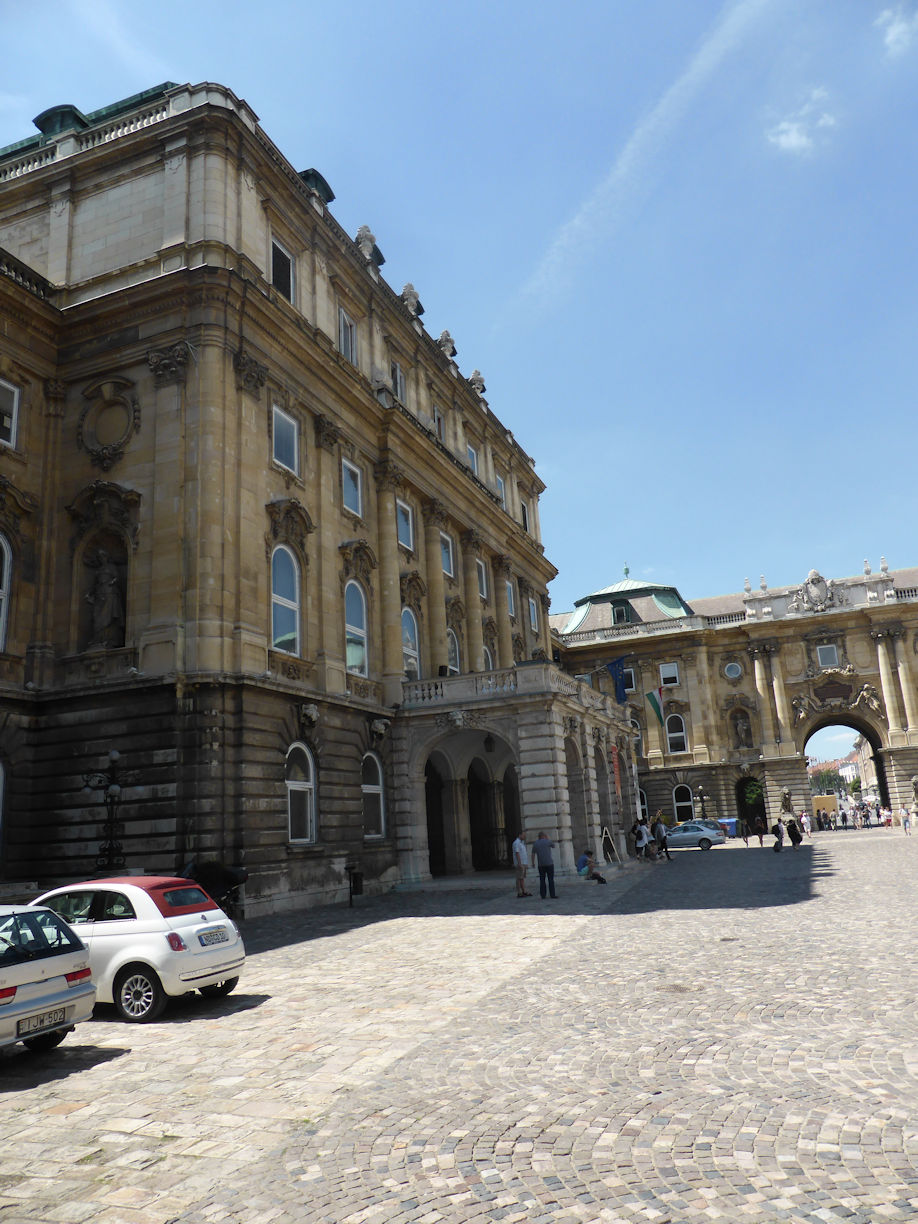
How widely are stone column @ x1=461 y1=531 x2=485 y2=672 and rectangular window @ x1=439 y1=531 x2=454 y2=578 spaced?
1.09 m

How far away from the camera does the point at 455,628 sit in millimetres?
38750

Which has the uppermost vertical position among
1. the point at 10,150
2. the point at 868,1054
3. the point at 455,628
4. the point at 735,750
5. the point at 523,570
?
the point at 10,150

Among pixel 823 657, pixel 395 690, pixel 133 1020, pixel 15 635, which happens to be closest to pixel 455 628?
pixel 395 690

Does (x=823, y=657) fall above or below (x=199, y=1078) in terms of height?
above

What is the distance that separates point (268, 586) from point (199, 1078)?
57.8 ft

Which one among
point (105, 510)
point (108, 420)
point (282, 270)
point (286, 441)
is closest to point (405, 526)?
point (286, 441)

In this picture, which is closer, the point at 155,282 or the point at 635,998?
the point at 635,998

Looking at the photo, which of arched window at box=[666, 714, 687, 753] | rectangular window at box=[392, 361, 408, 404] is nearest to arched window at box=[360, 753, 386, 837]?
rectangular window at box=[392, 361, 408, 404]

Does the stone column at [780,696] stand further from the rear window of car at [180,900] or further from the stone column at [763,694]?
the rear window of car at [180,900]

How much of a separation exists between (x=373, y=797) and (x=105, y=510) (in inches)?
482

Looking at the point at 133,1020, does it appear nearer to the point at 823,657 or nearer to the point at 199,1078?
the point at 199,1078

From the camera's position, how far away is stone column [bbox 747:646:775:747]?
65.1m

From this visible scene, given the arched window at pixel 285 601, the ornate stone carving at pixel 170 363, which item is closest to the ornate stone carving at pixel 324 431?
the arched window at pixel 285 601

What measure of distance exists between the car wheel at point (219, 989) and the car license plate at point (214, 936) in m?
0.62
